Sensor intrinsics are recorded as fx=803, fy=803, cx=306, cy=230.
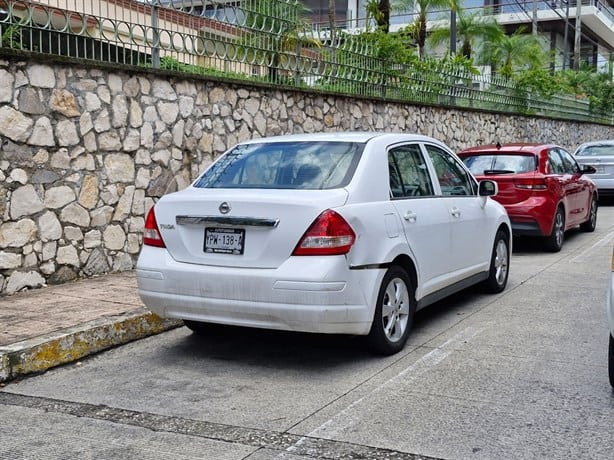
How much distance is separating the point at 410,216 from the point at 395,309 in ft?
2.46

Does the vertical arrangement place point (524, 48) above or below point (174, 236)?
above

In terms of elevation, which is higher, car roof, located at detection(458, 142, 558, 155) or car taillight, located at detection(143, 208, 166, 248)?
car roof, located at detection(458, 142, 558, 155)

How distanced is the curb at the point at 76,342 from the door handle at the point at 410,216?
2.26 m

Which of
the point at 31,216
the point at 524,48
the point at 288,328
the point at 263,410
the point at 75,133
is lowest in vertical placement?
the point at 263,410

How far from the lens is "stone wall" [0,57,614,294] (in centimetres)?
763

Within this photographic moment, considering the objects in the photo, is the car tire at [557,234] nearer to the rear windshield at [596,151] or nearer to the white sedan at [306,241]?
the white sedan at [306,241]

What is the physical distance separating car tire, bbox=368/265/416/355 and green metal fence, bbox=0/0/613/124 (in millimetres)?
4344

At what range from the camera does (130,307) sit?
6.90 meters

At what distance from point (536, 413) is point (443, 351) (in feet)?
4.74

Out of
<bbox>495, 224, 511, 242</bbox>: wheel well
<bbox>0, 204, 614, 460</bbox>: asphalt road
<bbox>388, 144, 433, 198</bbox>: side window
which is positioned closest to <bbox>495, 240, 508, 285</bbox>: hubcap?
<bbox>495, 224, 511, 242</bbox>: wheel well

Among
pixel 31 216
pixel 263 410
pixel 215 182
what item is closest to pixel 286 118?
pixel 31 216

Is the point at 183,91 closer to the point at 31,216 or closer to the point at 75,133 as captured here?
the point at 75,133

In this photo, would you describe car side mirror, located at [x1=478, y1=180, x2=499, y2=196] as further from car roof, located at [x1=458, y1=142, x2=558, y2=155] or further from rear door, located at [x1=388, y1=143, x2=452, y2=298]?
car roof, located at [x1=458, y1=142, x2=558, y2=155]

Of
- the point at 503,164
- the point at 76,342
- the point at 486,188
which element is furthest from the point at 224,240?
the point at 503,164
